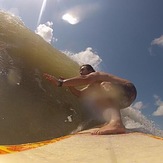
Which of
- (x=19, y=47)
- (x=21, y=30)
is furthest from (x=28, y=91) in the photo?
(x=21, y=30)

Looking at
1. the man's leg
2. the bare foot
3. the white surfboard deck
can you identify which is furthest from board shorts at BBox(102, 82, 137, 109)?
the white surfboard deck

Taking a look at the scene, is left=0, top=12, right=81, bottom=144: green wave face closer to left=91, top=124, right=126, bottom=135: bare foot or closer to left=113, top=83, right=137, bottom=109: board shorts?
left=113, top=83, right=137, bottom=109: board shorts

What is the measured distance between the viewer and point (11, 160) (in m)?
1.84

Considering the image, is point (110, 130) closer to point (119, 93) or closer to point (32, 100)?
point (119, 93)

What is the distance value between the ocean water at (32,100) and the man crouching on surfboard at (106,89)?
0.75m

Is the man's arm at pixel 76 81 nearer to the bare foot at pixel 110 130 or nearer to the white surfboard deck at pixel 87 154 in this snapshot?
the bare foot at pixel 110 130

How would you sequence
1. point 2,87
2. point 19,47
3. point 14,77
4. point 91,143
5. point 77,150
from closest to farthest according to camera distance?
point 77,150 < point 91,143 < point 2,87 < point 14,77 < point 19,47

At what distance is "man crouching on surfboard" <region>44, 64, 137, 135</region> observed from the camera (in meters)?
3.84

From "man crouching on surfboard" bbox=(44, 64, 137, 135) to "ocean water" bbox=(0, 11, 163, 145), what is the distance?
0.75m

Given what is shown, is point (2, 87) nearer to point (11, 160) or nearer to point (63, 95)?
point (63, 95)

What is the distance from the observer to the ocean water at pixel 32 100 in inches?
201

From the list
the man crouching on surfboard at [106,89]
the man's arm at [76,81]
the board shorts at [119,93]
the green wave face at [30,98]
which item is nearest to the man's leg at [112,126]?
the man crouching on surfboard at [106,89]

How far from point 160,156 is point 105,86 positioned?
95.1 inches

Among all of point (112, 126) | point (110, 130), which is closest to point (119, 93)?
point (112, 126)
